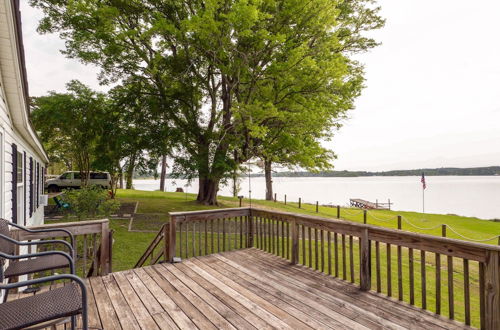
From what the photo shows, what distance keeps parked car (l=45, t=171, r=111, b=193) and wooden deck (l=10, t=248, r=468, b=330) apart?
18.7 meters

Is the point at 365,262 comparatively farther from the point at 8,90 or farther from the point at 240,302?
the point at 8,90

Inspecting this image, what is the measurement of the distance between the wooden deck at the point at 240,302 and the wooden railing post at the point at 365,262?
123 mm

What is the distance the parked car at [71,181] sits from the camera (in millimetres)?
20312

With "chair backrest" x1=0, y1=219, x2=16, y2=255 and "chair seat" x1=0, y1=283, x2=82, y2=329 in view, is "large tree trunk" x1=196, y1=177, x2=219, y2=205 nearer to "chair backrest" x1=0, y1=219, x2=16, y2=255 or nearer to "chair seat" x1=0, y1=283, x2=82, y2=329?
"chair backrest" x1=0, y1=219, x2=16, y2=255

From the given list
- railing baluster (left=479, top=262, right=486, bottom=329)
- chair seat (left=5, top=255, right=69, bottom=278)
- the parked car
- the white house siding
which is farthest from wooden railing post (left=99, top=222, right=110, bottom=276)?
the parked car

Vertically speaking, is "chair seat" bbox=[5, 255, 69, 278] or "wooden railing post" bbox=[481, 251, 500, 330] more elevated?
"chair seat" bbox=[5, 255, 69, 278]

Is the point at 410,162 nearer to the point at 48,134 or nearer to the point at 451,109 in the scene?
the point at 451,109

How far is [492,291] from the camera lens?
256cm

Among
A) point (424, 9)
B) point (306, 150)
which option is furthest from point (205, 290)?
point (424, 9)

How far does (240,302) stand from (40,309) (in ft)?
7.30

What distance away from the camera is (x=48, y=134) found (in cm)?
1719

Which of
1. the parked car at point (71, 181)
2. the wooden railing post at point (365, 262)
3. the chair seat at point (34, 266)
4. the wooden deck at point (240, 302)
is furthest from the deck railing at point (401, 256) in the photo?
the parked car at point (71, 181)

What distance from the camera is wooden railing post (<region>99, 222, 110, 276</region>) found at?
13.6ft

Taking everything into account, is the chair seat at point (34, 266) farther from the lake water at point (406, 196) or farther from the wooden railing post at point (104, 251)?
the lake water at point (406, 196)
